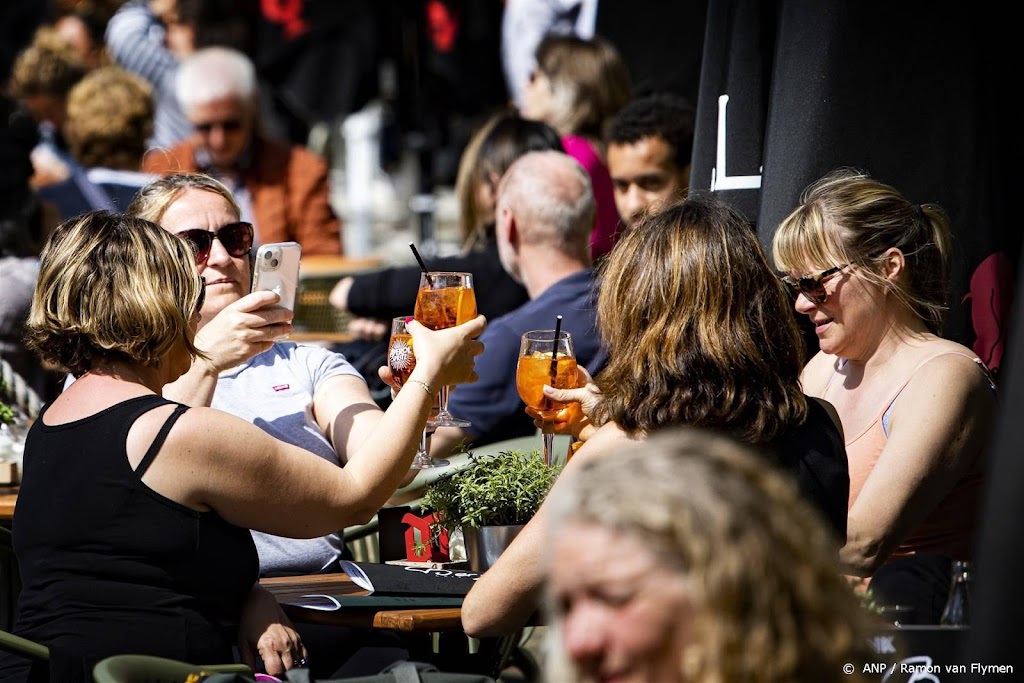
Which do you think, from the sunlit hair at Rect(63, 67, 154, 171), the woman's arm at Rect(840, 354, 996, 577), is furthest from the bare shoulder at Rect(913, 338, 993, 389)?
the sunlit hair at Rect(63, 67, 154, 171)

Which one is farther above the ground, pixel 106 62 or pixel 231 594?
pixel 106 62

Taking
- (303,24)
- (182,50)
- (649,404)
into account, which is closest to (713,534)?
(649,404)

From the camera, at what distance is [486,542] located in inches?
120

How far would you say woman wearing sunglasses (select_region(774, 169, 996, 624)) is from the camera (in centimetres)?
302

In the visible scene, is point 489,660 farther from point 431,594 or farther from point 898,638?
point 898,638

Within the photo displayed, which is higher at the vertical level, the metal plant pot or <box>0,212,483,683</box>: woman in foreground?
<box>0,212,483,683</box>: woman in foreground

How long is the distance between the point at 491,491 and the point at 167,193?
1.32 metres

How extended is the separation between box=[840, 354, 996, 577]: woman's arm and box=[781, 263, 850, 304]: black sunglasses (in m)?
0.32

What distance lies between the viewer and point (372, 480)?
288 cm

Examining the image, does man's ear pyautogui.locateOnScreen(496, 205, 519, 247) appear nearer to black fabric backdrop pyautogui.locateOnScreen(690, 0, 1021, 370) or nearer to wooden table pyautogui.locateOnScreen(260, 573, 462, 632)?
black fabric backdrop pyautogui.locateOnScreen(690, 0, 1021, 370)


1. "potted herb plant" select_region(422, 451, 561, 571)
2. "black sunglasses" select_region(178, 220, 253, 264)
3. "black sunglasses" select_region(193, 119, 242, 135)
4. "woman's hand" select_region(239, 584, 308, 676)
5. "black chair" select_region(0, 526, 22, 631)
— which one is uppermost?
"black sunglasses" select_region(193, 119, 242, 135)

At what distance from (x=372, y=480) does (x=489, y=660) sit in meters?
0.59

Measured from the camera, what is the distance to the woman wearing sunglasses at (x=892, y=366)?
3016mm

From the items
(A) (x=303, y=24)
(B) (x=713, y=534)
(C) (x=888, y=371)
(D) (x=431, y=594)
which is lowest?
(D) (x=431, y=594)
